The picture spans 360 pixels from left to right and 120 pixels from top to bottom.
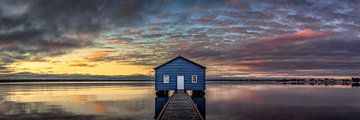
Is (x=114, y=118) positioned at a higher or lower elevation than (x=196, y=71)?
lower

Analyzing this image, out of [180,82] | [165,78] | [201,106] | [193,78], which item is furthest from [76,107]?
[193,78]

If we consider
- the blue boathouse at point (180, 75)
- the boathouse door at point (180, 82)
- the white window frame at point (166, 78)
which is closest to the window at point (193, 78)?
the blue boathouse at point (180, 75)

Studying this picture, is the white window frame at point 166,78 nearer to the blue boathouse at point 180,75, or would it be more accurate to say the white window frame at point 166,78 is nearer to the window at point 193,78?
the blue boathouse at point 180,75

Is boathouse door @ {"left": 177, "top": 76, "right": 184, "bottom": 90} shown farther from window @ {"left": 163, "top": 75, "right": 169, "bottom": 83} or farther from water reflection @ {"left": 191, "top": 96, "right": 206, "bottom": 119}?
water reflection @ {"left": 191, "top": 96, "right": 206, "bottom": 119}

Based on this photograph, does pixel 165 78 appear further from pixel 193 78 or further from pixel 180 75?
pixel 193 78

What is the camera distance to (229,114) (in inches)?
1138

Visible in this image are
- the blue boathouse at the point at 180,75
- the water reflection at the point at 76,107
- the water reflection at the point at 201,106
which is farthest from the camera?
the blue boathouse at the point at 180,75

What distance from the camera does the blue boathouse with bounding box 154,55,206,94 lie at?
143 feet

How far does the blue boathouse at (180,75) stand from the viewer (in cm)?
4350

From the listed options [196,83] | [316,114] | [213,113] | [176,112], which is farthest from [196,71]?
[176,112]

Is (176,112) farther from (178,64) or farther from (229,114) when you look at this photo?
(178,64)

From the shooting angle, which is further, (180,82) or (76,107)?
(180,82)

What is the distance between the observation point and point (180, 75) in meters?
43.7

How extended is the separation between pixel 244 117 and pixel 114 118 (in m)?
9.56
